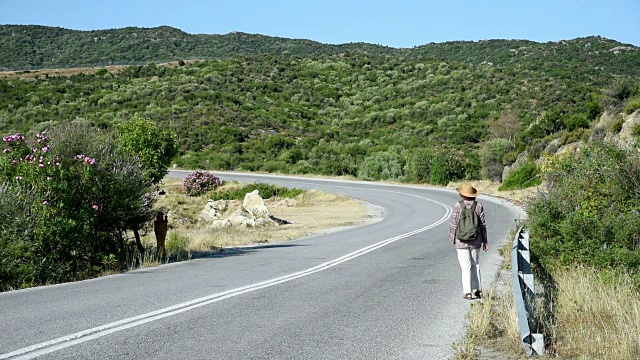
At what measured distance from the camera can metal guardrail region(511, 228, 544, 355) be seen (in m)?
6.34

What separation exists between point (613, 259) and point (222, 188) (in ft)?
121

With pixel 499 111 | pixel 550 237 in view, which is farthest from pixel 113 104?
pixel 550 237

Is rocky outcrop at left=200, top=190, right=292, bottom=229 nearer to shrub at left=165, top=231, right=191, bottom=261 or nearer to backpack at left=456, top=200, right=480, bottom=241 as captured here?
shrub at left=165, top=231, right=191, bottom=261

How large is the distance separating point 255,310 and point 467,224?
3354mm

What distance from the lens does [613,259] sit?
10.6 m

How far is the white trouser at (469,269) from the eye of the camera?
389 inches

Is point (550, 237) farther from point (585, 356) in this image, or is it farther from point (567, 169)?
point (585, 356)

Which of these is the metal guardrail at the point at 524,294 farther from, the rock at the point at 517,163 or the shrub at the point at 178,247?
the rock at the point at 517,163

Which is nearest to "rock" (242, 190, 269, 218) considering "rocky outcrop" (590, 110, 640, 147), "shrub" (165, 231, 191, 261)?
"shrub" (165, 231, 191, 261)

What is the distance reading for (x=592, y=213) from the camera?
11.7 meters

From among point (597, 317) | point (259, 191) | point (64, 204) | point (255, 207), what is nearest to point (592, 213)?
point (597, 317)

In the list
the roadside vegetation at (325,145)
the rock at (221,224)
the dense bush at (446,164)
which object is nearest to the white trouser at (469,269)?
the roadside vegetation at (325,145)

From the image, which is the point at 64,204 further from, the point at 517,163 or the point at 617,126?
the point at 517,163

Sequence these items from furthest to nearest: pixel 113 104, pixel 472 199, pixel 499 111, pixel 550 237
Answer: pixel 113 104 < pixel 499 111 < pixel 550 237 < pixel 472 199
